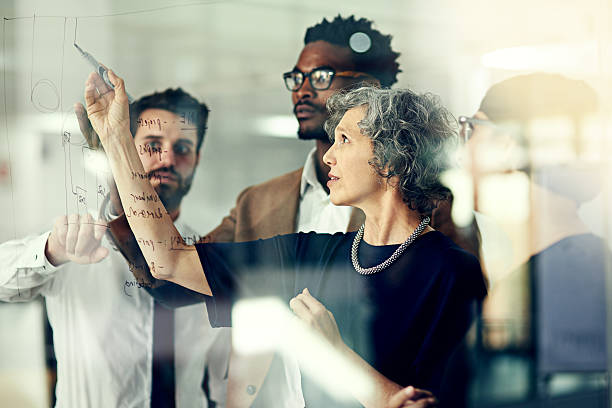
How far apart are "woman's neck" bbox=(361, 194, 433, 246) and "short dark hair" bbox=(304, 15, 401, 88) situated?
26cm

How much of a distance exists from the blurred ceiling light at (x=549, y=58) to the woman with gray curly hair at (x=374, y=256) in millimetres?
230

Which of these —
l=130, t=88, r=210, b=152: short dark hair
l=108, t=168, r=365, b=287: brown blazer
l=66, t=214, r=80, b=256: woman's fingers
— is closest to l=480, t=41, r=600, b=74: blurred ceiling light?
l=108, t=168, r=365, b=287: brown blazer

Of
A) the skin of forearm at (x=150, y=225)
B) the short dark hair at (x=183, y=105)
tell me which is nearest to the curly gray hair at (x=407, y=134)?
the short dark hair at (x=183, y=105)

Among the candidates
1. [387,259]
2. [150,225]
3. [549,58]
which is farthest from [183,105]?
[549,58]

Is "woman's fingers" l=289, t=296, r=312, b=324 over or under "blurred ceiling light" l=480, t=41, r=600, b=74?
under

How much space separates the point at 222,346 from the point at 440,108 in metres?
0.68

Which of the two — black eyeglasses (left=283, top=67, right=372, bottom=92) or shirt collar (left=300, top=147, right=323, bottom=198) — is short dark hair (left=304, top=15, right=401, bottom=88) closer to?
black eyeglasses (left=283, top=67, right=372, bottom=92)

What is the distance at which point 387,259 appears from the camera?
3.73 feet

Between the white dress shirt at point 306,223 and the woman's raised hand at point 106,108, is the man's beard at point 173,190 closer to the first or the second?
the woman's raised hand at point 106,108

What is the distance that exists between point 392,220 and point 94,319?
0.65 metres

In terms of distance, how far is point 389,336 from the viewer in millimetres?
1147

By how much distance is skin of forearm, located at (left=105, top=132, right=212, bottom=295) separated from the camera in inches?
44.2

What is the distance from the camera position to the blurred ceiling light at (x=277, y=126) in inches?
48.2

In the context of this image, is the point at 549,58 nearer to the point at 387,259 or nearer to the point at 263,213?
the point at 387,259
